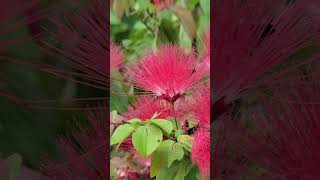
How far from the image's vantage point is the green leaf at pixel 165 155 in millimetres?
393

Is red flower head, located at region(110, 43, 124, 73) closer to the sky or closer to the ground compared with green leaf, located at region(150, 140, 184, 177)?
closer to the sky

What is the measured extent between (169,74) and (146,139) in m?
0.05

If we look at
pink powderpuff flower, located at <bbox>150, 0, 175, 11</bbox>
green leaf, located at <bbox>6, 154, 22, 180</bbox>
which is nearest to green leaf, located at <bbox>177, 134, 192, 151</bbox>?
green leaf, located at <bbox>6, 154, 22, 180</bbox>

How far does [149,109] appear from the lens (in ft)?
1.34

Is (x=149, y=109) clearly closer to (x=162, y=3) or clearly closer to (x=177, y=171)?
(x=177, y=171)

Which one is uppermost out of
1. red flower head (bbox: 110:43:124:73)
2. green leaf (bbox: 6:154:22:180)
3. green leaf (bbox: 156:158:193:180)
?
red flower head (bbox: 110:43:124:73)

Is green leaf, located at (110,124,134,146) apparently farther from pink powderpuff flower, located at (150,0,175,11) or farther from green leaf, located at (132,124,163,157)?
pink powderpuff flower, located at (150,0,175,11)

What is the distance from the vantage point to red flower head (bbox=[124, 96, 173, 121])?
0.40 metres

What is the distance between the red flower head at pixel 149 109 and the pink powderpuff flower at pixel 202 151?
0.04 metres

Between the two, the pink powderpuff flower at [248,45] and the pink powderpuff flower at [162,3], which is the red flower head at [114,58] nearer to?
the pink powderpuff flower at [248,45]

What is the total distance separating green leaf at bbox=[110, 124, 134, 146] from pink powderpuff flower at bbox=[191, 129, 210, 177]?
0.05 meters

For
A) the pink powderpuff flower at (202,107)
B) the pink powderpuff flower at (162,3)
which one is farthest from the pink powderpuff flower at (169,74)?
the pink powderpuff flower at (162,3)

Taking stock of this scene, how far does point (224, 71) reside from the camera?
0.34 meters

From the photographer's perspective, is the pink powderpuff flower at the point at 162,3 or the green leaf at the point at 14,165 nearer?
the green leaf at the point at 14,165
